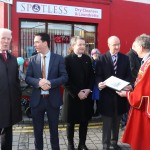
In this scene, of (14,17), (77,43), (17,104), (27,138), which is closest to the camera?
(17,104)

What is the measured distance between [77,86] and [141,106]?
1340 millimetres

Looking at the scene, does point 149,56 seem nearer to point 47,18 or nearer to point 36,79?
point 36,79

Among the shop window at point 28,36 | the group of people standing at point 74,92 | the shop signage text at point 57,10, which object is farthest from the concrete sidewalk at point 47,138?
the shop signage text at point 57,10

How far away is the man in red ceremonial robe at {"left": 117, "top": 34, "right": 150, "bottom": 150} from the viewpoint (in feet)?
A: 11.3

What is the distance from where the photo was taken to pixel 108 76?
4621 mm

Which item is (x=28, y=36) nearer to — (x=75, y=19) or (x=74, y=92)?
(x=75, y=19)

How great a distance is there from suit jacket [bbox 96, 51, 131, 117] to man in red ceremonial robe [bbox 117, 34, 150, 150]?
0.77m

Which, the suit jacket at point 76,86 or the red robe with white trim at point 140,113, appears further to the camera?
the suit jacket at point 76,86

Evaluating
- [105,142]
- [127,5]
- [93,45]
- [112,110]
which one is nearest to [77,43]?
[112,110]

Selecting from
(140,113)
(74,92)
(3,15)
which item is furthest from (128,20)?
(140,113)

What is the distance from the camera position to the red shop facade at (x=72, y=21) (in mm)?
8875

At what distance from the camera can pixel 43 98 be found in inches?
164

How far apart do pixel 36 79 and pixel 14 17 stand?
5196mm

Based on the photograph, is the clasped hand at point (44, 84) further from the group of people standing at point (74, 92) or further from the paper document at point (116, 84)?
the paper document at point (116, 84)
